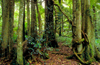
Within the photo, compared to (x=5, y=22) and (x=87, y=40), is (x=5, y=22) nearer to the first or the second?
(x=5, y=22)

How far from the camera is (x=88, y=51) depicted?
558cm

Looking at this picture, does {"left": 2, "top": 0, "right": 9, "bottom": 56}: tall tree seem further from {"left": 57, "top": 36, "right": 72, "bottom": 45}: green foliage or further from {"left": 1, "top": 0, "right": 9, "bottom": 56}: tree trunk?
{"left": 57, "top": 36, "right": 72, "bottom": 45}: green foliage

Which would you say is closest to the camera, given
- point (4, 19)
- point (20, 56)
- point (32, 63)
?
point (20, 56)

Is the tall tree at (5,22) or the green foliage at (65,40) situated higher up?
the tall tree at (5,22)

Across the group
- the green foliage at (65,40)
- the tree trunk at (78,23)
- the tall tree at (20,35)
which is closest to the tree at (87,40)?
the tree trunk at (78,23)

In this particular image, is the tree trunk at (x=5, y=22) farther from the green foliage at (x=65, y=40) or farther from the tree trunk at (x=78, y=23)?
the green foliage at (x=65, y=40)

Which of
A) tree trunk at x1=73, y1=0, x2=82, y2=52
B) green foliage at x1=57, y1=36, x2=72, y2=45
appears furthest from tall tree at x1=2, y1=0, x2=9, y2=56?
green foliage at x1=57, y1=36, x2=72, y2=45

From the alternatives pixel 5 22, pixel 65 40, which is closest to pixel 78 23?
pixel 65 40

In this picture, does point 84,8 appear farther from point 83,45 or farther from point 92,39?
point 83,45

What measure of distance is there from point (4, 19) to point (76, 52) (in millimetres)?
5936

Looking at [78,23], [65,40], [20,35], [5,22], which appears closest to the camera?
[20,35]

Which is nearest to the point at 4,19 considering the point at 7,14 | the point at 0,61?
the point at 7,14

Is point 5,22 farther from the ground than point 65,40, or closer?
farther from the ground

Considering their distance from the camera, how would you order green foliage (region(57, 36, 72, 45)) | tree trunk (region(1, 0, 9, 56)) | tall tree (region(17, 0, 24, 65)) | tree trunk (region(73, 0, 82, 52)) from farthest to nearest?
1. green foliage (region(57, 36, 72, 45))
2. tree trunk (region(1, 0, 9, 56))
3. tree trunk (region(73, 0, 82, 52))
4. tall tree (region(17, 0, 24, 65))
